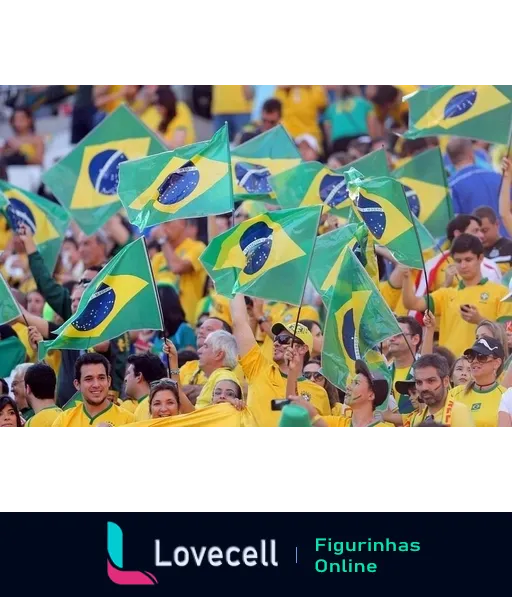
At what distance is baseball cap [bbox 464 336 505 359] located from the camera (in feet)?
29.7

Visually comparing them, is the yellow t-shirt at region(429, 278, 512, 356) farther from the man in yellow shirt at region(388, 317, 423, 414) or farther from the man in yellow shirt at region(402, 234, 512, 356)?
the man in yellow shirt at region(388, 317, 423, 414)

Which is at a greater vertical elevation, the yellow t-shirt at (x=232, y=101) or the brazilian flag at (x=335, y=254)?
the yellow t-shirt at (x=232, y=101)

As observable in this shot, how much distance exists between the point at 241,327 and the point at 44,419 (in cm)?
128

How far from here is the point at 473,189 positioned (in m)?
12.1

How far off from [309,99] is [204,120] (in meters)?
1.36

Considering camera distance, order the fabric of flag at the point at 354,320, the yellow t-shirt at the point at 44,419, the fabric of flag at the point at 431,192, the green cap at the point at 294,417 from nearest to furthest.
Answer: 1. the green cap at the point at 294,417
2. the fabric of flag at the point at 354,320
3. the yellow t-shirt at the point at 44,419
4. the fabric of flag at the point at 431,192

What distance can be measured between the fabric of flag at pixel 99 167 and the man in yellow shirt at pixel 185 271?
2.58 ft

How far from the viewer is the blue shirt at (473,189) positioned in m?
12.0

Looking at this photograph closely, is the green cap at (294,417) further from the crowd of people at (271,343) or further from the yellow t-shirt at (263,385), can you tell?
the yellow t-shirt at (263,385)

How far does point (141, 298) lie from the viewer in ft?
31.4

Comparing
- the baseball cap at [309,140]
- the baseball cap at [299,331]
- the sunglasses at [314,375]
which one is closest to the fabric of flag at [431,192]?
the baseball cap at [299,331]

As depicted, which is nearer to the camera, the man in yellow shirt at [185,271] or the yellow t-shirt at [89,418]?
the yellow t-shirt at [89,418]
